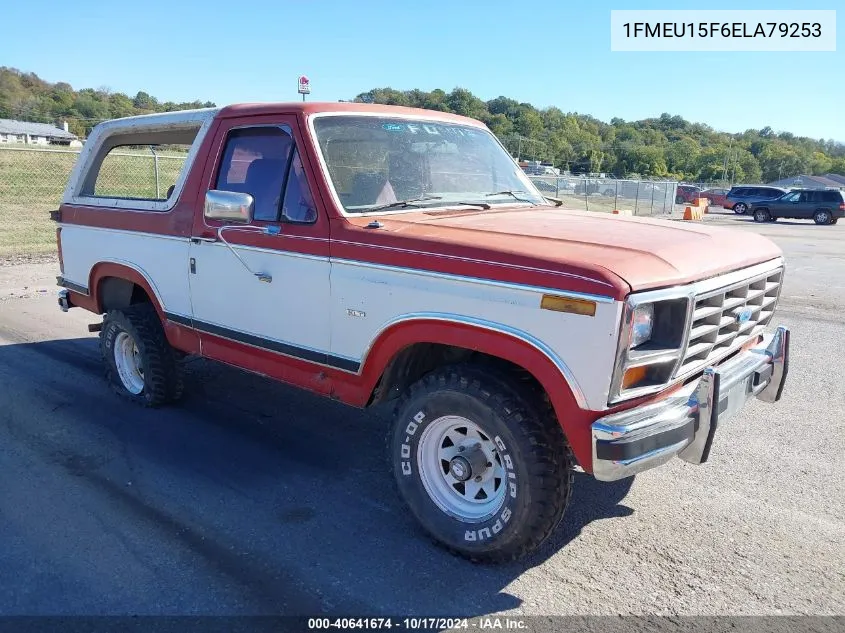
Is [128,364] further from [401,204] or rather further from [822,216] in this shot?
[822,216]

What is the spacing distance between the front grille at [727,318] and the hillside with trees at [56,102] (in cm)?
5370

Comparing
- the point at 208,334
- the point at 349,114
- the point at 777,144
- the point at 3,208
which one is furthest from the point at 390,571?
the point at 777,144

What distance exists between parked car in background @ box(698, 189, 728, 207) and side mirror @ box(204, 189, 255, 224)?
41.0 meters

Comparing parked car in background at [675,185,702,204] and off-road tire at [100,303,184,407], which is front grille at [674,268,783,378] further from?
parked car in background at [675,185,702,204]

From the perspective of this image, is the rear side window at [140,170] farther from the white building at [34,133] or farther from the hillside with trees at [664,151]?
the hillside with trees at [664,151]

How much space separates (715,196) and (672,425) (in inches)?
1700

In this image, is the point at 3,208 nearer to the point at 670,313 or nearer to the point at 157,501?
the point at 157,501

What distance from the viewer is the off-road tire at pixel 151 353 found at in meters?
5.11

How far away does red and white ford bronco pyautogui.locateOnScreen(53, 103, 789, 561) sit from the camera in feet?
9.42

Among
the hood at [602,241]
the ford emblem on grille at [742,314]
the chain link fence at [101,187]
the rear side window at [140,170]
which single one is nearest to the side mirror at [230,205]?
Result: the hood at [602,241]

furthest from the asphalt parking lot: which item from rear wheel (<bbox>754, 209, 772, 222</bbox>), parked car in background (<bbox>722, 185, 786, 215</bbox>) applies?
parked car in background (<bbox>722, 185, 786, 215</bbox>)

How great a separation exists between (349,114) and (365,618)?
9.27 ft

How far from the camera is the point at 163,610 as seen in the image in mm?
2939

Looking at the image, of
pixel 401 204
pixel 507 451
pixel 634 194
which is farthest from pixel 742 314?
pixel 634 194
